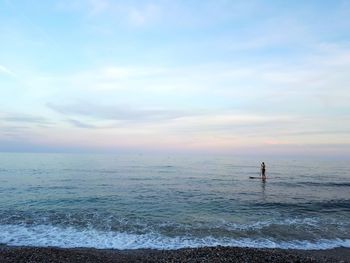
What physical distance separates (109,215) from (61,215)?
142 inches

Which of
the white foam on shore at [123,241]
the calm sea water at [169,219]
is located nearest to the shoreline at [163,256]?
the white foam on shore at [123,241]

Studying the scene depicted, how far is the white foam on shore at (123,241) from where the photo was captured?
16641 mm

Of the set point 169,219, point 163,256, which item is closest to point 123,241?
point 163,256

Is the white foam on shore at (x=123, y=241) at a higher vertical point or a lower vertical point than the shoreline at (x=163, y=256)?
lower

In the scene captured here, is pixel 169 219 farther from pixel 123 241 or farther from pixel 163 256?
pixel 163 256

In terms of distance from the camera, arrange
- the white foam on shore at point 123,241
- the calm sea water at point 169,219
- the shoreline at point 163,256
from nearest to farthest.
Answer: the shoreline at point 163,256 → the white foam on shore at point 123,241 → the calm sea water at point 169,219

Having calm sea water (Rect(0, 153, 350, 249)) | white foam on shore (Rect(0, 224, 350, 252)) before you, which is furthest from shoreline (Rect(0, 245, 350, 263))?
calm sea water (Rect(0, 153, 350, 249))

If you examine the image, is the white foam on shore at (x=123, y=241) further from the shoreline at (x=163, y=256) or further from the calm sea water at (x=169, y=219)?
the shoreline at (x=163, y=256)

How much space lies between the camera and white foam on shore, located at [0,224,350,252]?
1664cm

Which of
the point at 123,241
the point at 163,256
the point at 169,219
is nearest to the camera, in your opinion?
the point at 163,256

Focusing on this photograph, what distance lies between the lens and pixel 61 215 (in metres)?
23.4

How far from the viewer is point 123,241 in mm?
17250

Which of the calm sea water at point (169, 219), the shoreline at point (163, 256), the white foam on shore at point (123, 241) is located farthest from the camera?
the calm sea water at point (169, 219)

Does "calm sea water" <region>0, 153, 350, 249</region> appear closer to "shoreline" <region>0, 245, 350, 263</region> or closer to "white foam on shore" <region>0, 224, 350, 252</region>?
"white foam on shore" <region>0, 224, 350, 252</region>
